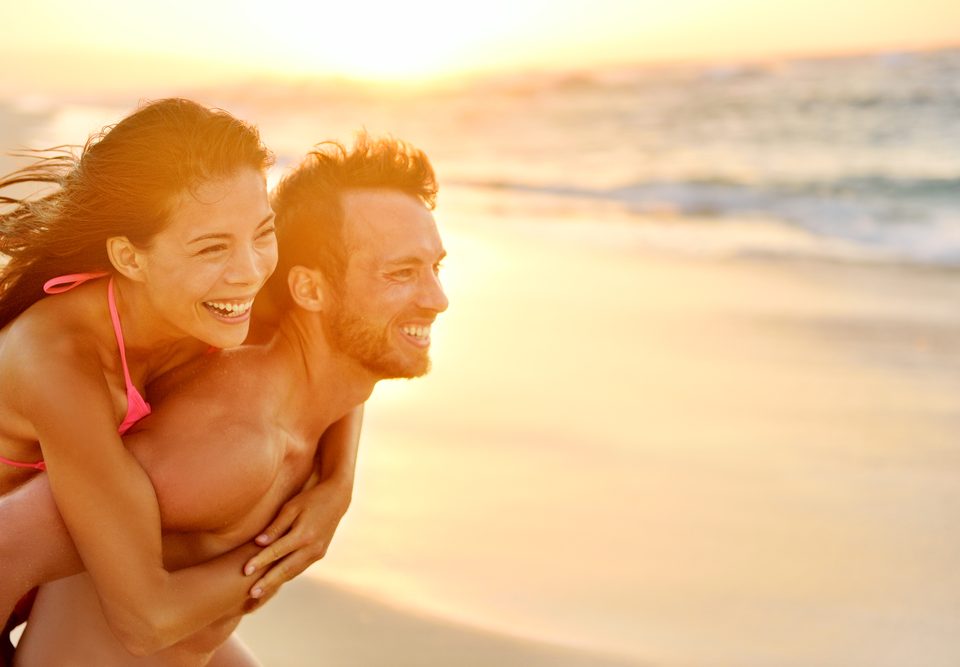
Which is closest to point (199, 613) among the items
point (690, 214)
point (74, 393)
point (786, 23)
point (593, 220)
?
point (74, 393)

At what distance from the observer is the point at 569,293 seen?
34.1ft

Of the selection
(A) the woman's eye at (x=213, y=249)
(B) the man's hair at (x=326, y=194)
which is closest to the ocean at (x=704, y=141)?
(B) the man's hair at (x=326, y=194)

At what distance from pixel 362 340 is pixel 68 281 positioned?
2.50ft

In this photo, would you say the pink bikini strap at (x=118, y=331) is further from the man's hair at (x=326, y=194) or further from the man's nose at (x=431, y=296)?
the man's nose at (x=431, y=296)

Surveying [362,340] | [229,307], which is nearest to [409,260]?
[362,340]

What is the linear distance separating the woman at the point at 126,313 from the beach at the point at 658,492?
1.86 m

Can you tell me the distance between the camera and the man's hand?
3.02 m

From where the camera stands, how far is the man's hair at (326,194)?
3.27 metres

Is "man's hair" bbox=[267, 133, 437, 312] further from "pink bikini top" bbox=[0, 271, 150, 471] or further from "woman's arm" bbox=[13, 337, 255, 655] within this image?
"woman's arm" bbox=[13, 337, 255, 655]

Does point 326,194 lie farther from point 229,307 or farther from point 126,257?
point 126,257

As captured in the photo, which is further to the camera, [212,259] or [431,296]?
[431,296]

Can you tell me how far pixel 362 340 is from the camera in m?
3.26

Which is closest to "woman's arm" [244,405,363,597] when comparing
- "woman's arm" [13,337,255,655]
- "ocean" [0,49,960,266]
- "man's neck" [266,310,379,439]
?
"man's neck" [266,310,379,439]

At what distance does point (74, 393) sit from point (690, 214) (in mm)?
14413
